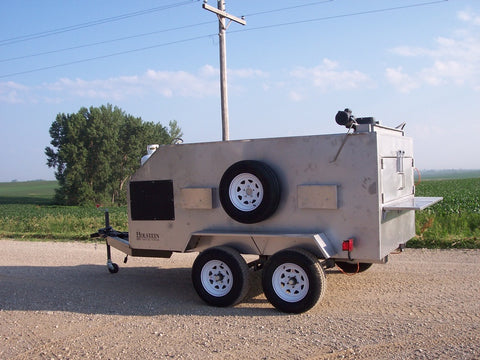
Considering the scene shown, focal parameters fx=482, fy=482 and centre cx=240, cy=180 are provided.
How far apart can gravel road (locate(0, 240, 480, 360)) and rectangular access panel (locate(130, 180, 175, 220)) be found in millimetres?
1292

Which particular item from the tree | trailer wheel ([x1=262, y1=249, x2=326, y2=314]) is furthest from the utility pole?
the tree

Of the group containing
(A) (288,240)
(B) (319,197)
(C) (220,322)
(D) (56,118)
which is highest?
(D) (56,118)

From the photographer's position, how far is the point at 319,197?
6316 millimetres

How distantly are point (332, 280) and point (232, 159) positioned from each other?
2.79 m

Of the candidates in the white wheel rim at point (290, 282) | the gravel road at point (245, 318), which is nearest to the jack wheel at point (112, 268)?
the gravel road at point (245, 318)

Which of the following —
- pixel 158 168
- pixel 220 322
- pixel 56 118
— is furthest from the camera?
pixel 56 118

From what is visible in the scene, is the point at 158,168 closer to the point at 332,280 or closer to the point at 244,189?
the point at 244,189

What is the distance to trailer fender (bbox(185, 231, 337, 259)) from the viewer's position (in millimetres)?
6254

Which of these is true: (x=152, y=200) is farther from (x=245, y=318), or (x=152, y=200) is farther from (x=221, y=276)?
(x=245, y=318)

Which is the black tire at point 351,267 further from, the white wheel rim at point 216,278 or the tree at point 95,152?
the tree at point 95,152

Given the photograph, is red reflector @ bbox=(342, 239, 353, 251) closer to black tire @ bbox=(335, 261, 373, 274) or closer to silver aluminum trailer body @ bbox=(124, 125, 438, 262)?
silver aluminum trailer body @ bbox=(124, 125, 438, 262)

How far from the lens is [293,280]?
6.37 meters

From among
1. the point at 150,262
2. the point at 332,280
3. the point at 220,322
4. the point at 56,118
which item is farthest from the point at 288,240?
the point at 56,118

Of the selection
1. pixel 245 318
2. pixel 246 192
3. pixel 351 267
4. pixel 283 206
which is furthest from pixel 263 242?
pixel 351 267
